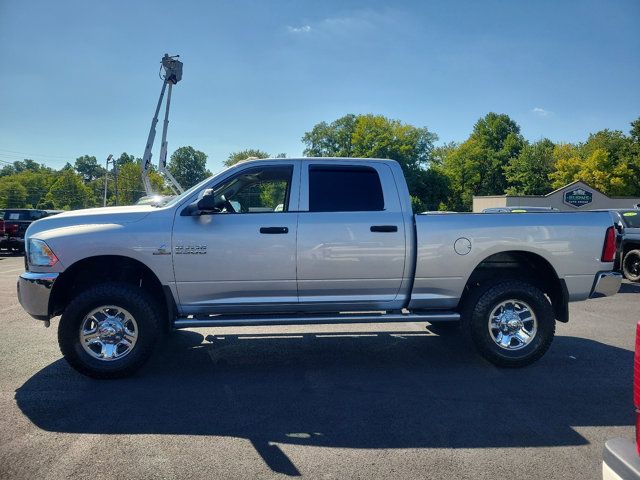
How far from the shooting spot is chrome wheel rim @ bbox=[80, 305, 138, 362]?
181 inches

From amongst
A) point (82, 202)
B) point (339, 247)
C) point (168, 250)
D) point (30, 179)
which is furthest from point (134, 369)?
point (30, 179)

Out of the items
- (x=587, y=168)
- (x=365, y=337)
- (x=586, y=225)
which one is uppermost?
(x=587, y=168)

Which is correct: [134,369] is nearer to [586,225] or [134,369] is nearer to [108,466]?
[108,466]

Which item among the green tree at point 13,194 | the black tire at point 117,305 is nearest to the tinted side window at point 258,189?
the black tire at point 117,305

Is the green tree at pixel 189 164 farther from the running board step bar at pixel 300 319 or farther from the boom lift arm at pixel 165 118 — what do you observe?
the running board step bar at pixel 300 319

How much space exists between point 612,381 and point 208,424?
3.89 meters

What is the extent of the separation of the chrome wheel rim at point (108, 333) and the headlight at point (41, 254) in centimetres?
64

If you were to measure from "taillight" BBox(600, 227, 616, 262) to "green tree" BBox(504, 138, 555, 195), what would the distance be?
60.2m

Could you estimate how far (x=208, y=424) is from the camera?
365cm

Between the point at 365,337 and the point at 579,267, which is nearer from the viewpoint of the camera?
the point at 579,267

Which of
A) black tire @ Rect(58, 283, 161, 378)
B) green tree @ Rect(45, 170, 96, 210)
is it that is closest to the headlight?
black tire @ Rect(58, 283, 161, 378)

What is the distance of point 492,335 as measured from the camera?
194 inches

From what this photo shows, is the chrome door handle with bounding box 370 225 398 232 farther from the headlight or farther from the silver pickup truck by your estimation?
the headlight

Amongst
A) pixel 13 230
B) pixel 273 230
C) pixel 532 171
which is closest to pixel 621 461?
pixel 273 230
